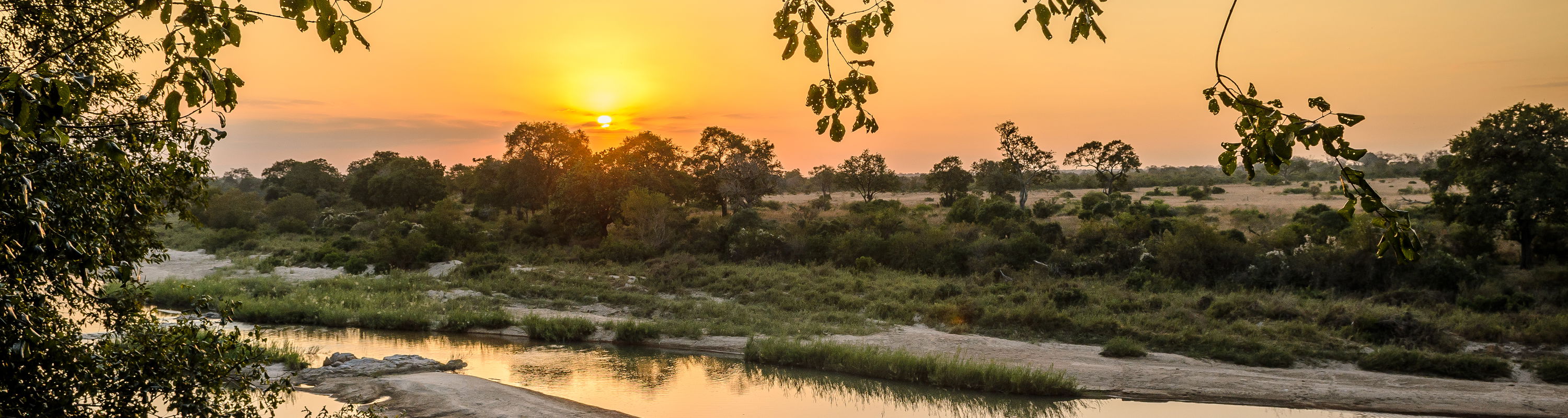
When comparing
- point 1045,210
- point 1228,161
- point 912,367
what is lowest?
point 912,367

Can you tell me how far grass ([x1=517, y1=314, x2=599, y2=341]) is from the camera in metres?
25.4

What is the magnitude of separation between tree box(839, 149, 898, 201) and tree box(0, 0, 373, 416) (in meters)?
54.9

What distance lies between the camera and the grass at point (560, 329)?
25.4 m

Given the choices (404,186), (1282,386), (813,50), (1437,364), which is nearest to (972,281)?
(1282,386)

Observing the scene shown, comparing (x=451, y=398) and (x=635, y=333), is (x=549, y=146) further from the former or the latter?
(x=451, y=398)

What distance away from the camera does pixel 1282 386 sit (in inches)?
741

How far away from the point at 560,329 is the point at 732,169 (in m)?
27.8

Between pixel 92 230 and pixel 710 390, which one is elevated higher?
pixel 92 230

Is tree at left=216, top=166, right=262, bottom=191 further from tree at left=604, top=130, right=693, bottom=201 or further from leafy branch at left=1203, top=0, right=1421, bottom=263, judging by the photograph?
leafy branch at left=1203, top=0, right=1421, bottom=263

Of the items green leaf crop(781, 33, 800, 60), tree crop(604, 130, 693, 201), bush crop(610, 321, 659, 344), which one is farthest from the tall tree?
green leaf crop(781, 33, 800, 60)

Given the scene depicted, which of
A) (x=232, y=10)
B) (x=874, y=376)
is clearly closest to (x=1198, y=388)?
(x=874, y=376)

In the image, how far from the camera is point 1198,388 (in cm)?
1884

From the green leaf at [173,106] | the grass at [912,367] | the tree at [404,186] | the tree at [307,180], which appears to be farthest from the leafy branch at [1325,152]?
the tree at [307,180]

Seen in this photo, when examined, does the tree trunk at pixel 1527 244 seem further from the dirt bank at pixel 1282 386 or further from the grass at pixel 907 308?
the dirt bank at pixel 1282 386
